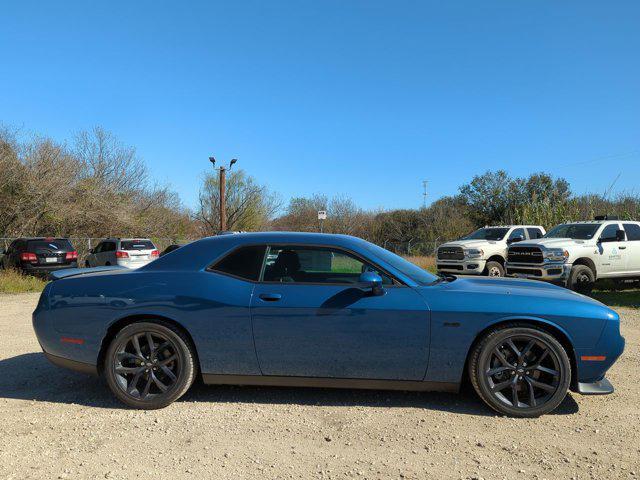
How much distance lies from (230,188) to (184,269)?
122ft

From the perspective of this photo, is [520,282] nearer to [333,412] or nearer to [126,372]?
[333,412]

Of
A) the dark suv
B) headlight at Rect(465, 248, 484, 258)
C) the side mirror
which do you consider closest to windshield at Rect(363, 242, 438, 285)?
the side mirror

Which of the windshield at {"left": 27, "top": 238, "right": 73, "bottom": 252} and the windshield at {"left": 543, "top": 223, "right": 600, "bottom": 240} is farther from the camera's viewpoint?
the windshield at {"left": 27, "top": 238, "right": 73, "bottom": 252}

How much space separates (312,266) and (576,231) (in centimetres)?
1108

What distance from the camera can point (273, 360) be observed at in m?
3.79

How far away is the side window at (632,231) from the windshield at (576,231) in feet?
2.63

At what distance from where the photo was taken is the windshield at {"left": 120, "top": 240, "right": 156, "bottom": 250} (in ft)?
54.2

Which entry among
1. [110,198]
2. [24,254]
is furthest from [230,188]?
[24,254]

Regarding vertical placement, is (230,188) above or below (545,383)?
above

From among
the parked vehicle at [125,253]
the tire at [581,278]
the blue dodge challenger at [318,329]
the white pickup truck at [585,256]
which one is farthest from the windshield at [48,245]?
the tire at [581,278]

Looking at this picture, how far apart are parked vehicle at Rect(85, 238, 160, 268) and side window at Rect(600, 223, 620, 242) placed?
13570mm

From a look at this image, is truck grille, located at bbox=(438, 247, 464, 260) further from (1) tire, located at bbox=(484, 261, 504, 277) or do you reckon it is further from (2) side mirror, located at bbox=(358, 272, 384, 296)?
(2) side mirror, located at bbox=(358, 272, 384, 296)

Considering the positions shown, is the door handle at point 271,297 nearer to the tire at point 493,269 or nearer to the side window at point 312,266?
the side window at point 312,266

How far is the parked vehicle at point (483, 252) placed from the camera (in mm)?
14898
